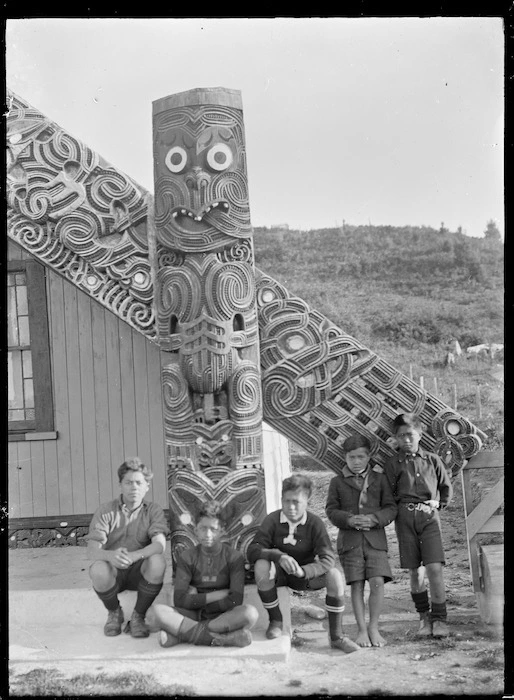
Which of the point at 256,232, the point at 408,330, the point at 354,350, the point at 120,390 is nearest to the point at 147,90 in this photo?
the point at 256,232

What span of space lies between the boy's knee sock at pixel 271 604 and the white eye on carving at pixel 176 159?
2.89 meters

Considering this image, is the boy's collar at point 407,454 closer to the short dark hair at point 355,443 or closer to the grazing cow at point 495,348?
the short dark hair at point 355,443

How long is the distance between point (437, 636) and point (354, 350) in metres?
2.05

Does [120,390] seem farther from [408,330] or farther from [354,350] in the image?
[408,330]

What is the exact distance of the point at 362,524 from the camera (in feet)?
20.6

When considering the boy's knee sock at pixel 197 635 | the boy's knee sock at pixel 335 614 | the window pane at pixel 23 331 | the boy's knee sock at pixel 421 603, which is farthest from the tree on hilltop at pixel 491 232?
the boy's knee sock at pixel 197 635

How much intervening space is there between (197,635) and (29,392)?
3306mm

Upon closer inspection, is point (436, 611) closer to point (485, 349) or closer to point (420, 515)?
point (420, 515)

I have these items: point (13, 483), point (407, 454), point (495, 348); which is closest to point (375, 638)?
point (407, 454)

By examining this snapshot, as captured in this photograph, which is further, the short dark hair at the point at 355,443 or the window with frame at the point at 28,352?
the window with frame at the point at 28,352

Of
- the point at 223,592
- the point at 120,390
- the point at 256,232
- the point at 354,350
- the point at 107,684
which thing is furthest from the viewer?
the point at 256,232

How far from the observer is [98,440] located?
8211mm

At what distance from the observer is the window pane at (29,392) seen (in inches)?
327

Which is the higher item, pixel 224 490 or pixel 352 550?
pixel 224 490
